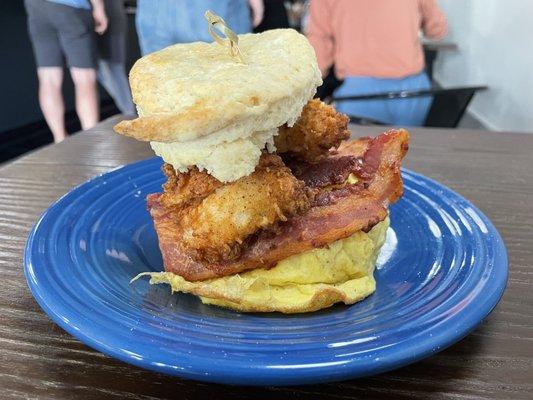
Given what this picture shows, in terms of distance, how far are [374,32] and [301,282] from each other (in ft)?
7.01

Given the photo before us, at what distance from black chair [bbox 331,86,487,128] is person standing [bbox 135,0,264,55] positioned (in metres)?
0.93

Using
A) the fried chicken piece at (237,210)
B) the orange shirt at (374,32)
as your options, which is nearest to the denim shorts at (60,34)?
the orange shirt at (374,32)

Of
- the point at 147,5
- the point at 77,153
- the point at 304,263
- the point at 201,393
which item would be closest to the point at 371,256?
the point at 304,263

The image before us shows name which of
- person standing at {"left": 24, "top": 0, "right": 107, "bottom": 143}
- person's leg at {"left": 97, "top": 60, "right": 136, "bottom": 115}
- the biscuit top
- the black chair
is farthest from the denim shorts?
the biscuit top

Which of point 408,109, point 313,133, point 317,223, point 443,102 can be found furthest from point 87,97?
point 317,223

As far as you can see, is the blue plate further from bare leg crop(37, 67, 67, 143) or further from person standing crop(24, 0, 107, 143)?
bare leg crop(37, 67, 67, 143)

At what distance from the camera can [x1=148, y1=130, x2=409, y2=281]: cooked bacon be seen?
770 mm

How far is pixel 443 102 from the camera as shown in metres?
2.40

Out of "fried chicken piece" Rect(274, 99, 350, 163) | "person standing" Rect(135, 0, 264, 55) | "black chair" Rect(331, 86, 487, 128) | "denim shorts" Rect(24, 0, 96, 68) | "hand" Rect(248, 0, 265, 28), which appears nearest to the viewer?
"fried chicken piece" Rect(274, 99, 350, 163)

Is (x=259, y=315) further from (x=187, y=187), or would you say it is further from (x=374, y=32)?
(x=374, y=32)

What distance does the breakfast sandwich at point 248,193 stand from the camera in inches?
27.2

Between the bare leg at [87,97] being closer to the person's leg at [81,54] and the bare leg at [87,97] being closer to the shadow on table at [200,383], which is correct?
the person's leg at [81,54]

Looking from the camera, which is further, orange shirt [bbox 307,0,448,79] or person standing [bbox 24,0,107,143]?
person standing [bbox 24,0,107,143]

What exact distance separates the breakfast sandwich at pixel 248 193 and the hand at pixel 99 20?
9.31 ft
